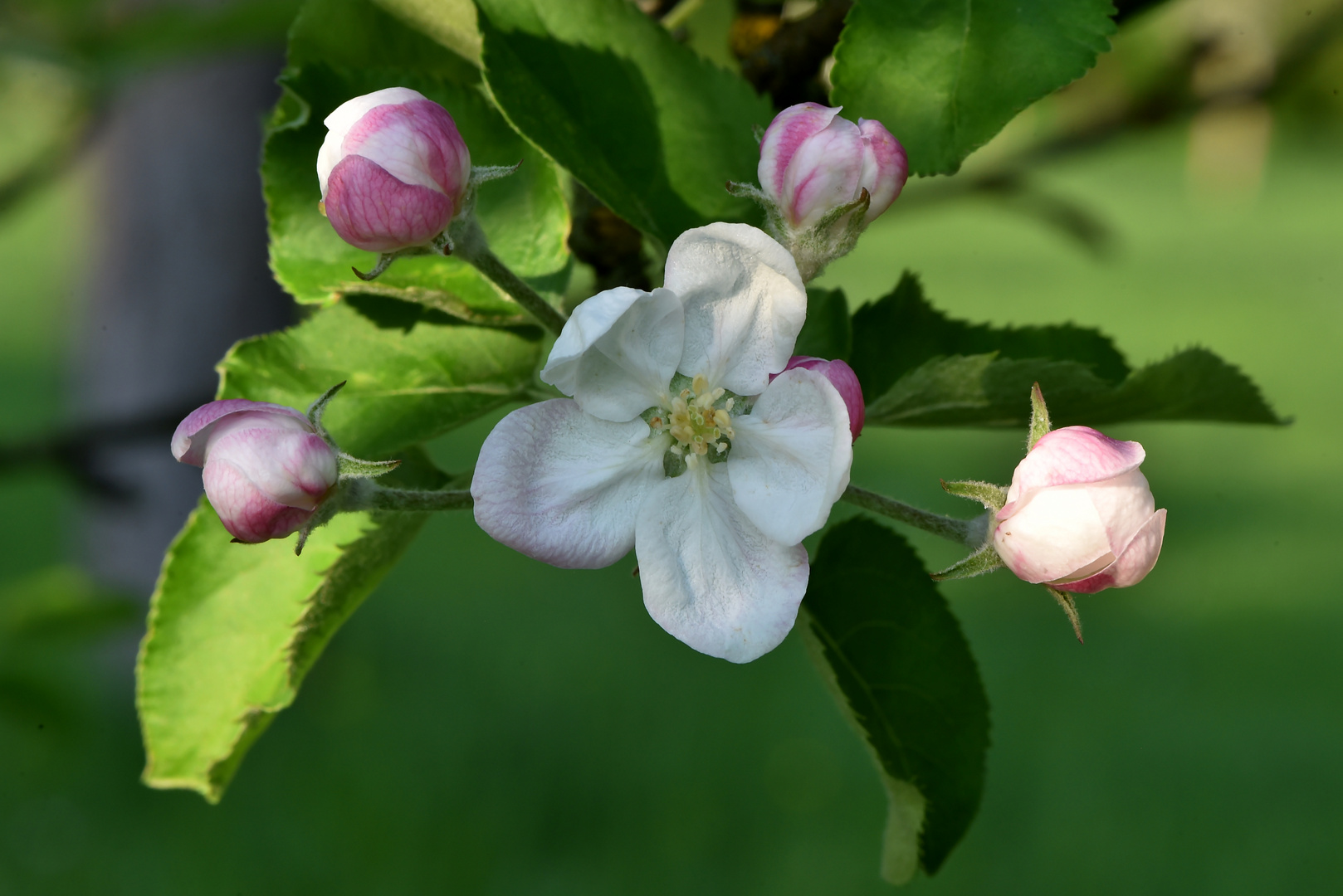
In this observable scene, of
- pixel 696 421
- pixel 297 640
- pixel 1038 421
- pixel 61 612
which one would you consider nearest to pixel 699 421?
pixel 696 421

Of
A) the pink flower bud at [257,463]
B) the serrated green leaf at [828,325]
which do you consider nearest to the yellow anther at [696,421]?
the serrated green leaf at [828,325]

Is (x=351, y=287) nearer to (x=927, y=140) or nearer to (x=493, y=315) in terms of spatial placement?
(x=493, y=315)

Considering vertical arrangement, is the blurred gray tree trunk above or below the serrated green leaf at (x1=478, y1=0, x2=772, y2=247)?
below

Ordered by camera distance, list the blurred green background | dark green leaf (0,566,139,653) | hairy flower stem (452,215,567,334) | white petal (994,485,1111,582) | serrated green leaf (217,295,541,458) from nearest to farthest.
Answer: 1. white petal (994,485,1111,582)
2. hairy flower stem (452,215,567,334)
3. serrated green leaf (217,295,541,458)
4. dark green leaf (0,566,139,653)
5. the blurred green background

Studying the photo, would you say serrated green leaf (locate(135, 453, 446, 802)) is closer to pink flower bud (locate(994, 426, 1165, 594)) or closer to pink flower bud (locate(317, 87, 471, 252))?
pink flower bud (locate(317, 87, 471, 252))

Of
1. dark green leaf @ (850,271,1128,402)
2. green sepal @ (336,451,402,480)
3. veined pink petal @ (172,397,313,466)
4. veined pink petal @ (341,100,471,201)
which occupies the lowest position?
dark green leaf @ (850,271,1128,402)

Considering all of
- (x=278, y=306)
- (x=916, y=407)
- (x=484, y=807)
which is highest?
(x=916, y=407)

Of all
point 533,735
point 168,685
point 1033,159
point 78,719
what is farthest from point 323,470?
point 533,735

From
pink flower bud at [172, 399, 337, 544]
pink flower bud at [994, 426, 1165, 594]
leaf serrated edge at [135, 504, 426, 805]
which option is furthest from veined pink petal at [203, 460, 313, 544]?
pink flower bud at [994, 426, 1165, 594]
